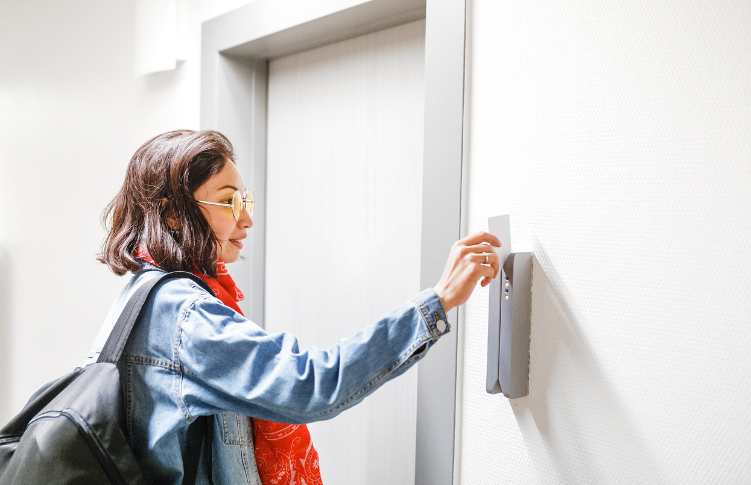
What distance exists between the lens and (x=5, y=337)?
2.38m

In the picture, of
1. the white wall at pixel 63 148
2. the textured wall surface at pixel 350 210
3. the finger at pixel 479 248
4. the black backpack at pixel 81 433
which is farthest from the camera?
the white wall at pixel 63 148

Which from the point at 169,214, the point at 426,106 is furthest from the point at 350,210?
the point at 169,214

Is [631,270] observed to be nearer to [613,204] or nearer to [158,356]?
[613,204]

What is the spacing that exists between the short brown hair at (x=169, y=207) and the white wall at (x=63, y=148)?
72 centimetres

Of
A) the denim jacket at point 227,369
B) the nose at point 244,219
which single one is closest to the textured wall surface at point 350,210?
the nose at point 244,219

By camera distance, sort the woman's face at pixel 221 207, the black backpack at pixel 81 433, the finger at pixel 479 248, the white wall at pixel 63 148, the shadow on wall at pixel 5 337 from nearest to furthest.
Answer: the black backpack at pixel 81 433 < the finger at pixel 479 248 < the woman's face at pixel 221 207 < the white wall at pixel 63 148 < the shadow on wall at pixel 5 337

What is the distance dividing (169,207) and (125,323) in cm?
20

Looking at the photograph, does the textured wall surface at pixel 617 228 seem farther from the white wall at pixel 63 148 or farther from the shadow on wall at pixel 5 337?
the shadow on wall at pixel 5 337

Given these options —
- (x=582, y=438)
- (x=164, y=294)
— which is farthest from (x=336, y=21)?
(x=582, y=438)

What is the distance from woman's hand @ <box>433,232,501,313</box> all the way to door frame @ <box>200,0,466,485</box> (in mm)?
172

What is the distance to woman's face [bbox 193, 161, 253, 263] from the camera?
916 millimetres

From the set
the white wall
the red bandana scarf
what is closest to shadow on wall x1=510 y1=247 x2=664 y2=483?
the red bandana scarf

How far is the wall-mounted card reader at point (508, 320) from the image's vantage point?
88 cm

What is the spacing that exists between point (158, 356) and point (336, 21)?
33.0 inches
